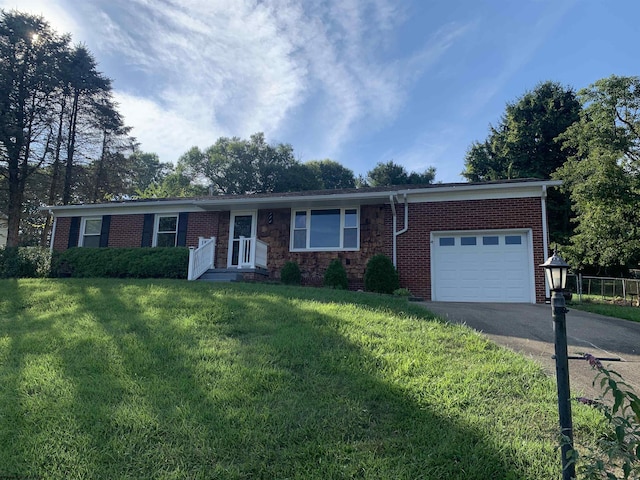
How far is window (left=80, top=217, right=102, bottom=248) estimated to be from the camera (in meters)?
14.2

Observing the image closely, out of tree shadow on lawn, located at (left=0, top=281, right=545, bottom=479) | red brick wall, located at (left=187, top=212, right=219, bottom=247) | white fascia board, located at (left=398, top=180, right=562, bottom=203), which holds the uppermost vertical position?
white fascia board, located at (left=398, top=180, right=562, bottom=203)

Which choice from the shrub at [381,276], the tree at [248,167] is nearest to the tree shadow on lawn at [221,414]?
the shrub at [381,276]

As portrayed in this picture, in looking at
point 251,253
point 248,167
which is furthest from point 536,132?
point 248,167

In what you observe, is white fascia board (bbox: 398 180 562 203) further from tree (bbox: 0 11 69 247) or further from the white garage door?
tree (bbox: 0 11 69 247)

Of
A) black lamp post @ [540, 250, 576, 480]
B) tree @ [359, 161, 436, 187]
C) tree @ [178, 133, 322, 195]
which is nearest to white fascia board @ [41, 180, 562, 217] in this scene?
black lamp post @ [540, 250, 576, 480]

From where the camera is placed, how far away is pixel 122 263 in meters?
11.9

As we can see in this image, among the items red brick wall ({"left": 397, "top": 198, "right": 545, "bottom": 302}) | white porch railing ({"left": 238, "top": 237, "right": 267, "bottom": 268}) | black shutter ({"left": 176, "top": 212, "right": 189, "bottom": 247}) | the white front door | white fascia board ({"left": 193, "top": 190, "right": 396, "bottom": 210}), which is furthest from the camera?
black shutter ({"left": 176, "top": 212, "right": 189, "bottom": 247})

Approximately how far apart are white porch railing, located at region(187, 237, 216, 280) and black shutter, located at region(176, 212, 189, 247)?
92 centimetres

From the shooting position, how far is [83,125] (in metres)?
23.0

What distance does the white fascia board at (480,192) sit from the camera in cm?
1055

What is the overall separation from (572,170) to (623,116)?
512 cm

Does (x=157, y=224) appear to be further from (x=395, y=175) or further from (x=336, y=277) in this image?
(x=395, y=175)

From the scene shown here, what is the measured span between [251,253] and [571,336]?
824 centimetres

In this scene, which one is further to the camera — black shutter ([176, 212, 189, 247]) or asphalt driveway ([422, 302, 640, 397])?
black shutter ([176, 212, 189, 247])
